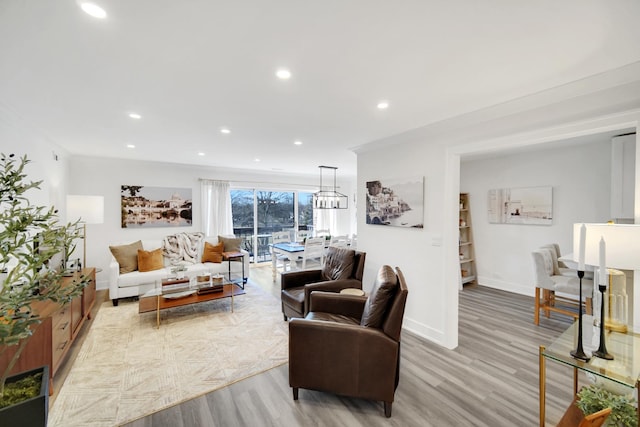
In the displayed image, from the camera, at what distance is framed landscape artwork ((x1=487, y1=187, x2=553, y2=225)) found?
4.42m

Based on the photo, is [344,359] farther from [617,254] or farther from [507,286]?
[507,286]

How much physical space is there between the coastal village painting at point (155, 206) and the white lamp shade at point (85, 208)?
60.7 inches

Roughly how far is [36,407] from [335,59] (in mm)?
2353

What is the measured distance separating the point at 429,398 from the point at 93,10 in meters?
3.30

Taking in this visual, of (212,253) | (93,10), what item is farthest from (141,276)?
(93,10)

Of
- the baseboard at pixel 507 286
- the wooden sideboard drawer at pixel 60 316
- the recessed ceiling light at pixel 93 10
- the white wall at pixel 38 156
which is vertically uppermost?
the recessed ceiling light at pixel 93 10

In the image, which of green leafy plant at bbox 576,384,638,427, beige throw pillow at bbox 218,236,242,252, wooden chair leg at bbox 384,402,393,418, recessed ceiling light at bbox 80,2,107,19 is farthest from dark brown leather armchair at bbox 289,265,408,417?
beige throw pillow at bbox 218,236,242,252

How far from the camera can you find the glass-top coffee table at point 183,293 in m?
3.45

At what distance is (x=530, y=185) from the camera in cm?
459

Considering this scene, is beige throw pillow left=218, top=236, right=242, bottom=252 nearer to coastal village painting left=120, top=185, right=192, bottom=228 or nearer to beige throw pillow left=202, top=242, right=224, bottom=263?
beige throw pillow left=202, top=242, right=224, bottom=263

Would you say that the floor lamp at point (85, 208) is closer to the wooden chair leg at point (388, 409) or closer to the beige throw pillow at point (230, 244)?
the beige throw pillow at point (230, 244)

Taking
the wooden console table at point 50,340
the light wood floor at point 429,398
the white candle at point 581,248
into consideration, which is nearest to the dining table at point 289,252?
the light wood floor at point 429,398

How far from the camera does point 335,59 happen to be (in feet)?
5.65

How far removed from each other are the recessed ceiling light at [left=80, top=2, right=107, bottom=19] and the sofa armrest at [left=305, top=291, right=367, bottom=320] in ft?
8.41
